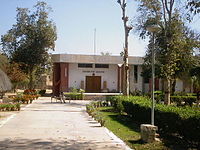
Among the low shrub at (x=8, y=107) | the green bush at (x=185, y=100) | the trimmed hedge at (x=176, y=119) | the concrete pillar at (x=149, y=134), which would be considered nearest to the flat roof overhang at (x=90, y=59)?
the green bush at (x=185, y=100)

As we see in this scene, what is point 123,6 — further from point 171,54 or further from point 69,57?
point 69,57

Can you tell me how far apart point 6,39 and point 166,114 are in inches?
1702

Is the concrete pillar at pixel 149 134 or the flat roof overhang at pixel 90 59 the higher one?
the flat roof overhang at pixel 90 59

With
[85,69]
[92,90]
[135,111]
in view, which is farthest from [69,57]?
[135,111]

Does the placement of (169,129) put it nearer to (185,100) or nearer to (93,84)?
(185,100)

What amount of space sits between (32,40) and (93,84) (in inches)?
384

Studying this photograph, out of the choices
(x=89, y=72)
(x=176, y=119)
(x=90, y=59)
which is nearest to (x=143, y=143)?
(x=176, y=119)

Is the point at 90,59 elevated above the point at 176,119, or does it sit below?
above

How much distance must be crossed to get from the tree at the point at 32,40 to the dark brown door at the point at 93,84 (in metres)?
6.30

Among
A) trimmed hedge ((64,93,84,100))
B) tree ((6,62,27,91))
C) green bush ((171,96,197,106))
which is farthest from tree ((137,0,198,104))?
tree ((6,62,27,91))

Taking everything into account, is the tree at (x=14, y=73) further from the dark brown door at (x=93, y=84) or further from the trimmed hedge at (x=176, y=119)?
the trimmed hedge at (x=176, y=119)

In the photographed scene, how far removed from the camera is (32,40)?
134 ft

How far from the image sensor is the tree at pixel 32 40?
40375mm

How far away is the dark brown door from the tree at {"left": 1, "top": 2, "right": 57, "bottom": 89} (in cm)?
630
